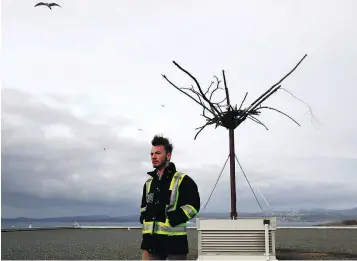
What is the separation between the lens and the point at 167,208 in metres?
3.81

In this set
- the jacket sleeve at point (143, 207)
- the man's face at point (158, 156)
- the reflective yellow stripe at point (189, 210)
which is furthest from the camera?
the jacket sleeve at point (143, 207)

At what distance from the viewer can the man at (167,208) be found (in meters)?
3.76

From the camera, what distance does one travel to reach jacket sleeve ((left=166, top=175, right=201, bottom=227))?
3725mm

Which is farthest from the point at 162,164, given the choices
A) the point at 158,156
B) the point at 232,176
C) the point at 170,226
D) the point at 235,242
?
the point at 232,176

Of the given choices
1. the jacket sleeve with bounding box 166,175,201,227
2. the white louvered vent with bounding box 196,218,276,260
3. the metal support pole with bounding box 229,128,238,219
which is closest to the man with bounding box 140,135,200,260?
the jacket sleeve with bounding box 166,175,201,227

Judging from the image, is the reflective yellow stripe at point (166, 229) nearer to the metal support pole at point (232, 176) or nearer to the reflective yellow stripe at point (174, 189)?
the reflective yellow stripe at point (174, 189)

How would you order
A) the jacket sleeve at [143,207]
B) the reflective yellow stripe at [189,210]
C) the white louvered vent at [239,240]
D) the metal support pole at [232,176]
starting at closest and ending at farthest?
the reflective yellow stripe at [189,210] < the jacket sleeve at [143,207] < the white louvered vent at [239,240] < the metal support pole at [232,176]

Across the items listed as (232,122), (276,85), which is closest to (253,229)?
(232,122)

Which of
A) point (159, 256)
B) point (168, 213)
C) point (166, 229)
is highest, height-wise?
point (168, 213)

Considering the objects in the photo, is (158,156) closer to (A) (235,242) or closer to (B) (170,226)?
(B) (170,226)

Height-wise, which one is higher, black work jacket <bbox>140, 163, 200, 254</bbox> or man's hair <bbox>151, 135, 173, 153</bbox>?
man's hair <bbox>151, 135, 173, 153</bbox>

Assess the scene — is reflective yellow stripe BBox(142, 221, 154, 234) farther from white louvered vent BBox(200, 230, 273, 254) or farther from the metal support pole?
the metal support pole

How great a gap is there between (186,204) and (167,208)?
0.16 meters

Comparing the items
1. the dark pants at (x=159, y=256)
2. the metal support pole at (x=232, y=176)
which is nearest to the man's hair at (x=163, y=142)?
the dark pants at (x=159, y=256)
